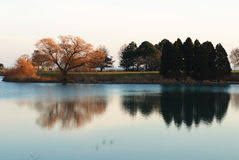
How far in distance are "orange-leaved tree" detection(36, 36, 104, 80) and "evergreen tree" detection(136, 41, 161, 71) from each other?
30019 millimetres

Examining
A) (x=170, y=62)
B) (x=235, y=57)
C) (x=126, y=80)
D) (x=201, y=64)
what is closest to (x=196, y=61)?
(x=201, y=64)

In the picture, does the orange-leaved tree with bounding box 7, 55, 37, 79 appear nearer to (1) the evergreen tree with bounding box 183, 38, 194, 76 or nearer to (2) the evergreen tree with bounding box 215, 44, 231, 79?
(1) the evergreen tree with bounding box 183, 38, 194, 76

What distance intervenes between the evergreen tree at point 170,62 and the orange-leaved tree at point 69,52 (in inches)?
639

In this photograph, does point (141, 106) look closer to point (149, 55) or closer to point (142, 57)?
point (149, 55)

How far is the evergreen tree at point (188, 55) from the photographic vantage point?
6762cm

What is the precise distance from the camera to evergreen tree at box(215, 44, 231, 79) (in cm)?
6688

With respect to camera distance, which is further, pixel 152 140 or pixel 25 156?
pixel 152 140

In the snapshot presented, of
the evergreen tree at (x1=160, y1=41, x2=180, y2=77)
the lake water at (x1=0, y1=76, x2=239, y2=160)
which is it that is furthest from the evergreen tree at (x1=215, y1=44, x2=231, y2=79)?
the lake water at (x1=0, y1=76, x2=239, y2=160)

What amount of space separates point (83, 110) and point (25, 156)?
42.1 feet

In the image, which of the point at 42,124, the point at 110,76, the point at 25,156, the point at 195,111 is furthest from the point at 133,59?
the point at 25,156

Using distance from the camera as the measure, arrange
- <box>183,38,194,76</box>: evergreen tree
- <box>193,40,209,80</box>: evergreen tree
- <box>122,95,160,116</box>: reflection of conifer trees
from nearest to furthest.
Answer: <box>122,95,160,116</box>: reflection of conifer trees < <box>193,40,209,80</box>: evergreen tree < <box>183,38,194,76</box>: evergreen tree

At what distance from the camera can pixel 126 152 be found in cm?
1230

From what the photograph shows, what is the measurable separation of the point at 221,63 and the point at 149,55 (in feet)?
125

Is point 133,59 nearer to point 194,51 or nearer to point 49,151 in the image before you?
point 194,51
